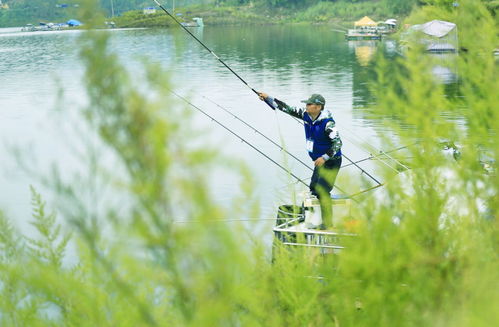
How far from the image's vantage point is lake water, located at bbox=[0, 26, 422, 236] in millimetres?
4876

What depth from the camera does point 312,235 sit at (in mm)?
7625

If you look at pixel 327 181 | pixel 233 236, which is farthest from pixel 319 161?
pixel 233 236

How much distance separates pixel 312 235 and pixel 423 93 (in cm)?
347

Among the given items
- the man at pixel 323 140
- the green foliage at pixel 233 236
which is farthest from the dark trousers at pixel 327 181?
the green foliage at pixel 233 236

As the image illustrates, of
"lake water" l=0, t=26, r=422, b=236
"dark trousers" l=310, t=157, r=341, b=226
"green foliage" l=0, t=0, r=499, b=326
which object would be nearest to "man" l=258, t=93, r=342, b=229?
"dark trousers" l=310, t=157, r=341, b=226

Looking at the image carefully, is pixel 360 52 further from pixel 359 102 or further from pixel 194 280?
pixel 194 280

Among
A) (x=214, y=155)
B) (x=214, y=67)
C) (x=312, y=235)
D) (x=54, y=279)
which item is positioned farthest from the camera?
(x=214, y=67)

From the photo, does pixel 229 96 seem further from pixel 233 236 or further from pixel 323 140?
pixel 233 236

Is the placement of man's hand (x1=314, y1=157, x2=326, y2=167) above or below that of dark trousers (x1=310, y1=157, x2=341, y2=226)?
above

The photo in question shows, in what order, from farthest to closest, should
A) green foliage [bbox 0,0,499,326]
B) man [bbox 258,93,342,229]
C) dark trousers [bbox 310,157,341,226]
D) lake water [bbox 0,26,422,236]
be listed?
man [bbox 258,93,342,229]
dark trousers [bbox 310,157,341,226]
lake water [bbox 0,26,422,236]
green foliage [bbox 0,0,499,326]

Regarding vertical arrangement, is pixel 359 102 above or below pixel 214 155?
below

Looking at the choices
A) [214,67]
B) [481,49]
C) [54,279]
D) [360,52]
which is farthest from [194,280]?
[360,52]

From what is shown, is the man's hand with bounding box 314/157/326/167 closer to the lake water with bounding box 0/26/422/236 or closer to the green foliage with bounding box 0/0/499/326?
the lake water with bounding box 0/26/422/236

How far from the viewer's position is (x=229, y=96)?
27.3 metres
